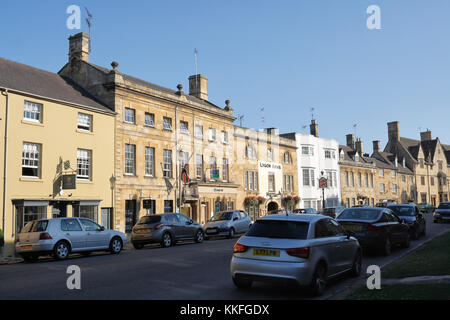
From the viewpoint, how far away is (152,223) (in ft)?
71.3

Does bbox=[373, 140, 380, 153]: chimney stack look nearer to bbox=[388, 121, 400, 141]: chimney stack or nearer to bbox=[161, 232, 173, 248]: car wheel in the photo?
bbox=[388, 121, 400, 141]: chimney stack

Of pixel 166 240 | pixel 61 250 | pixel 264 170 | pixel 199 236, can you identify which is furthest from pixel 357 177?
pixel 61 250

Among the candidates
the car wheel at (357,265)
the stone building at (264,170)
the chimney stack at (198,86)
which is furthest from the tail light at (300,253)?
the chimney stack at (198,86)

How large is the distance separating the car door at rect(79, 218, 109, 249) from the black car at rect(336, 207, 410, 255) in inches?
375

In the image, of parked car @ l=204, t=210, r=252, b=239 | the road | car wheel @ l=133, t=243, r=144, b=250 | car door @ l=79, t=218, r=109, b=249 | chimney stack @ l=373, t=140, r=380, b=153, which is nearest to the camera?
the road

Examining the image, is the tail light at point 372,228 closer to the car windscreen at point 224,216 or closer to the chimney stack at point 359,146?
the car windscreen at point 224,216

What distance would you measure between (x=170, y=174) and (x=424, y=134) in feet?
273

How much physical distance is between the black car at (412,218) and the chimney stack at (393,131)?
69703 mm

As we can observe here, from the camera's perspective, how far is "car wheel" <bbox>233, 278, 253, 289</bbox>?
9.09 metres

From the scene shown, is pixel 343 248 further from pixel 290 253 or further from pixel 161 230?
pixel 161 230

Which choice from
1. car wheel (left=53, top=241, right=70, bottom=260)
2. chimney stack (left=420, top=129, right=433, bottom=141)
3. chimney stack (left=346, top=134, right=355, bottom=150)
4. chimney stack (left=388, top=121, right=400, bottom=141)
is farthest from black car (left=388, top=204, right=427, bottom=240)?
chimney stack (left=420, top=129, right=433, bottom=141)

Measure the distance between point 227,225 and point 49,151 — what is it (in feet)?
35.6

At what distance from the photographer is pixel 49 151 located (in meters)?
24.7

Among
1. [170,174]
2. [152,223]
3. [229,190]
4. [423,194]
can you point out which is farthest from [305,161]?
[423,194]
